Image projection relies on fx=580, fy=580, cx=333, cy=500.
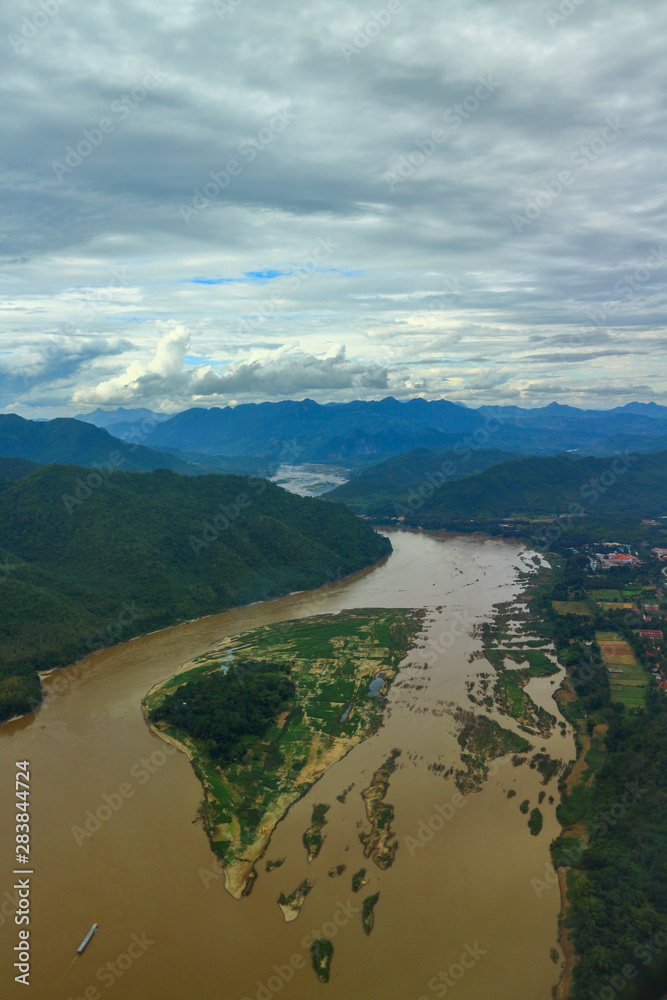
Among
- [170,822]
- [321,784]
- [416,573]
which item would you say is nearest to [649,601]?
[416,573]

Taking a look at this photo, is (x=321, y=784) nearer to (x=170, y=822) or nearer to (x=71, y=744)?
(x=170, y=822)

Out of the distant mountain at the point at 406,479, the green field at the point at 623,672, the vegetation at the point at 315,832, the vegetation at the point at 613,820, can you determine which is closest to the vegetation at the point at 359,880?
the vegetation at the point at 315,832

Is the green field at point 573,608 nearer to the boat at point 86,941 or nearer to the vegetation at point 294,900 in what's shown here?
the vegetation at point 294,900

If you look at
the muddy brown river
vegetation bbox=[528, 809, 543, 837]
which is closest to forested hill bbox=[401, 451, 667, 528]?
the muddy brown river

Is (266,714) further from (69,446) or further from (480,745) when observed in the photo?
(69,446)

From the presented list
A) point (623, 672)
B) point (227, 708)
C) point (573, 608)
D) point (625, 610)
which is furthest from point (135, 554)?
point (625, 610)

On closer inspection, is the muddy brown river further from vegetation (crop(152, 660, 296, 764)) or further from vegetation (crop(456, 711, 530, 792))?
vegetation (crop(152, 660, 296, 764))
